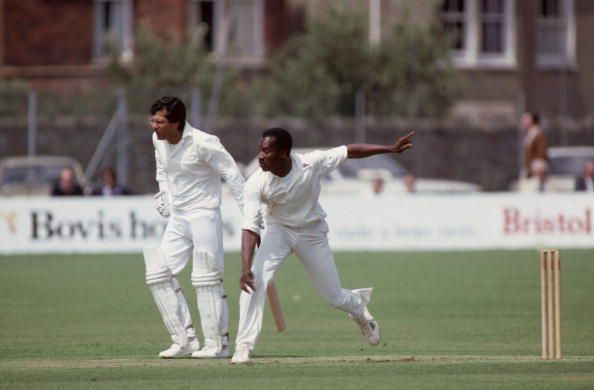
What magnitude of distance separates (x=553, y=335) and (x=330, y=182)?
59.2 ft

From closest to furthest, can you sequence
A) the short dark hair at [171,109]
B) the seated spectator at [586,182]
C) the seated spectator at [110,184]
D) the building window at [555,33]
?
the short dark hair at [171,109] < the seated spectator at [110,184] < the seated spectator at [586,182] < the building window at [555,33]

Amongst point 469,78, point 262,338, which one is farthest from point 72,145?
point 262,338

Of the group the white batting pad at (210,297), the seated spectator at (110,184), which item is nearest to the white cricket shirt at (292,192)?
the white batting pad at (210,297)

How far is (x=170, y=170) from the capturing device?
36.9 feet

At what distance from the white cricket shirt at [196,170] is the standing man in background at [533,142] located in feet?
43.3

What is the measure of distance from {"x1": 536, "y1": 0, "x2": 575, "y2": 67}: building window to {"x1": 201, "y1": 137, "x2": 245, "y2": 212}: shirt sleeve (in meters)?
31.0

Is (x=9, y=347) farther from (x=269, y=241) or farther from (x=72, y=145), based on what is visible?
(x=72, y=145)

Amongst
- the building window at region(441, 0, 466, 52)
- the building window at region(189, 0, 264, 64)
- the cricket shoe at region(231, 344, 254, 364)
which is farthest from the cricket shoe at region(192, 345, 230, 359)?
the building window at region(441, 0, 466, 52)

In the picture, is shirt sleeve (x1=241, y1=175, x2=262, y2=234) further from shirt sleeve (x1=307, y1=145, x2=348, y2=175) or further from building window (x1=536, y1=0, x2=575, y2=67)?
building window (x1=536, y1=0, x2=575, y2=67)

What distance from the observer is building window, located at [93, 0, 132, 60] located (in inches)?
1553

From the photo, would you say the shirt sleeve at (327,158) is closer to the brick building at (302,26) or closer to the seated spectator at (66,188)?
the seated spectator at (66,188)

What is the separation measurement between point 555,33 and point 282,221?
3171 centimetres

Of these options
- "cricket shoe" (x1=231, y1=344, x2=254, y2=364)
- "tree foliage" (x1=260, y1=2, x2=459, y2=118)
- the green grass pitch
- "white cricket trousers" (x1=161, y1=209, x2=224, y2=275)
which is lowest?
the green grass pitch

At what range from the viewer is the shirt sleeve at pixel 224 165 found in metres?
11.0
